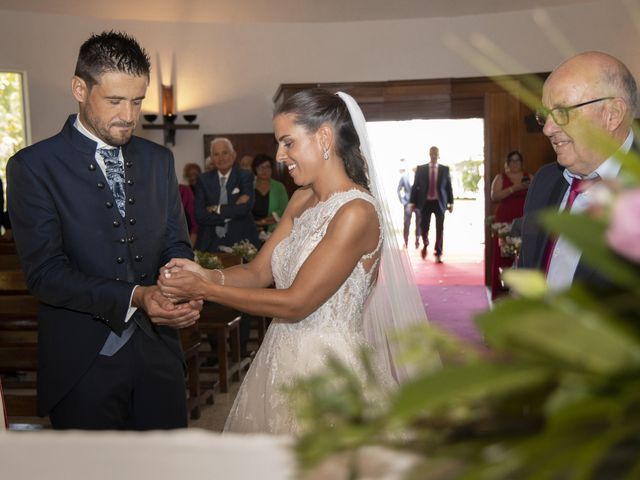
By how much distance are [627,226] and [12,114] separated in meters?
12.9

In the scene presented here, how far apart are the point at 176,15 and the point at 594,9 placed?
656 cm

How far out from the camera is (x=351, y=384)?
0.59 meters

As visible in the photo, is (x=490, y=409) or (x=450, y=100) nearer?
(x=490, y=409)

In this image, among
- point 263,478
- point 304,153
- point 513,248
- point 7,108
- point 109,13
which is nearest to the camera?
point 263,478

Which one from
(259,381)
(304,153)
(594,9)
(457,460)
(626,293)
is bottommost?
(259,381)

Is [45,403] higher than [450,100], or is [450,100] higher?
[450,100]

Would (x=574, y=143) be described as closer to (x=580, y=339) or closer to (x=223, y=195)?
(x=580, y=339)

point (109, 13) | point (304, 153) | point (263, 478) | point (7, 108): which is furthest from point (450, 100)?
point (263, 478)

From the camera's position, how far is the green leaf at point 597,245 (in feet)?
1.96

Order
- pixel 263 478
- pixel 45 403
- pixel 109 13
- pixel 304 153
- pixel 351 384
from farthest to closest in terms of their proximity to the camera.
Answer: pixel 109 13, pixel 304 153, pixel 45 403, pixel 263 478, pixel 351 384

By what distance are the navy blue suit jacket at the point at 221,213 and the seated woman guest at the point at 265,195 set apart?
1420 mm

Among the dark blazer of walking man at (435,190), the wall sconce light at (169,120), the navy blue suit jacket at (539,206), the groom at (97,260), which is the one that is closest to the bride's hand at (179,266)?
the groom at (97,260)

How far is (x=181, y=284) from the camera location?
2.68 metres

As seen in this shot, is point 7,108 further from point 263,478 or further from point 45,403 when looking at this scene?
point 263,478
